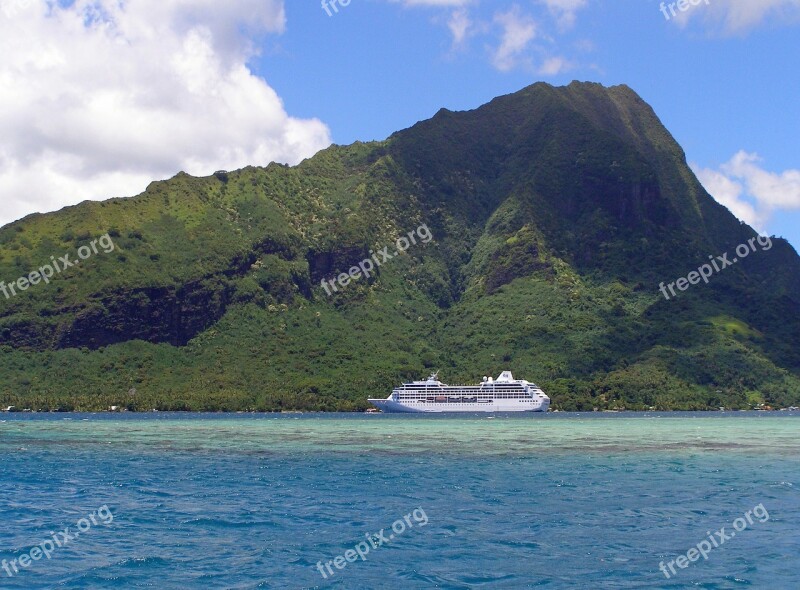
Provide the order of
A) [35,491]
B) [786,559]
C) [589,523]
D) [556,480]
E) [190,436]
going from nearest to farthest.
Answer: [786,559] → [589,523] → [35,491] → [556,480] → [190,436]

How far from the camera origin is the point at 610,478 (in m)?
56.1

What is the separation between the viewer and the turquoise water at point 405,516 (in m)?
31.1

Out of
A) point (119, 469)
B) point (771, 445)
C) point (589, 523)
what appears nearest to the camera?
point (589, 523)

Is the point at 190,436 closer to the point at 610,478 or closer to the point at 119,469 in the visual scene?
the point at 119,469

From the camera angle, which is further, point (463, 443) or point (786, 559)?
point (463, 443)

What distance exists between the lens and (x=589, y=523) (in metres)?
39.9

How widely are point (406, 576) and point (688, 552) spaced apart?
10.7 m

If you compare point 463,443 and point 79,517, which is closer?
point 79,517

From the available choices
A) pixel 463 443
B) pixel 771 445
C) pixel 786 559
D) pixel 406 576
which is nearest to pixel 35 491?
pixel 406 576

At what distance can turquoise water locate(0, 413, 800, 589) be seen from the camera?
3114 centimetres

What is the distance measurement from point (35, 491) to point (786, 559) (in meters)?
38.3

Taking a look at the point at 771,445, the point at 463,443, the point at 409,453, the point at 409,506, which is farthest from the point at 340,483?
the point at 771,445

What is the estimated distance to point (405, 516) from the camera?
41.5 metres

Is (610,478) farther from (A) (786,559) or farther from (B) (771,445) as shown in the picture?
(B) (771,445)
